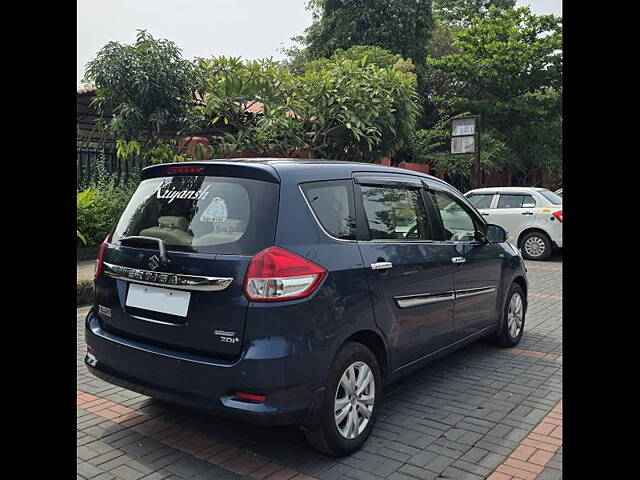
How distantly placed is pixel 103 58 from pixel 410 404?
8749 millimetres

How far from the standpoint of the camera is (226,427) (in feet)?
12.9

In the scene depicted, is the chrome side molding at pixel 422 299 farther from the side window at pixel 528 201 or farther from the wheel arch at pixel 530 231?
the side window at pixel 528 201

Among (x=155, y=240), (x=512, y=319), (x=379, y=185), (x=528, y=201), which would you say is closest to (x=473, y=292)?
(x=512, y=319)

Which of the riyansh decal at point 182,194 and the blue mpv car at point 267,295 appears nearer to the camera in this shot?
the blue mpv car at point 267,295

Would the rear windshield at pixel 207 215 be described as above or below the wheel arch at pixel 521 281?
above

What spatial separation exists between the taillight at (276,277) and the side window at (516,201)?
A: 1107cm

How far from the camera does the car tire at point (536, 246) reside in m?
13.0

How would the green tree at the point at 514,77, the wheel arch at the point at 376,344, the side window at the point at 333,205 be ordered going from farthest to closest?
the green tree at the point at 514,77, the wheel arch at the point at 376,344, the side window at the point at 333,205

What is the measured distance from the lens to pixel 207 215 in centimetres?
349

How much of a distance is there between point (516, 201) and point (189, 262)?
11427 millimetres

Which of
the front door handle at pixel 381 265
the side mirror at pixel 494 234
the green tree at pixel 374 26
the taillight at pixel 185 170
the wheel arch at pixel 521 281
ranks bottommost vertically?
the wheel arch at pixel 521 281

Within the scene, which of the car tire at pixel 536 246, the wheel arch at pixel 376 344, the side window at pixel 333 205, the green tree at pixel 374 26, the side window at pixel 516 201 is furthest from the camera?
the green tree at pixel 374 26

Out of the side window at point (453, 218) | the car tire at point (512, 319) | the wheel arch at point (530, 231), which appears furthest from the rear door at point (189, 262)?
the wheel arch at point (530, 231)
